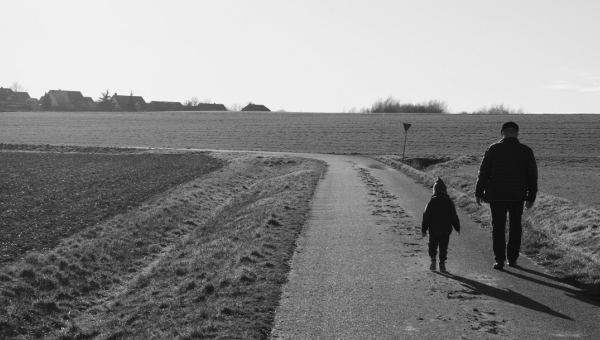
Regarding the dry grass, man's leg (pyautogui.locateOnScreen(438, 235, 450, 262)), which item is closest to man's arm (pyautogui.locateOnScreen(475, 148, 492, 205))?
man's leg (pyautogui.locateOnScreen(438, 235, 450, 262))

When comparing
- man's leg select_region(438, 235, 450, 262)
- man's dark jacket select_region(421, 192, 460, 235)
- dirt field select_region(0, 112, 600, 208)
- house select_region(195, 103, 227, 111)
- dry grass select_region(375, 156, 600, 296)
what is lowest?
dirt field select_region(0, 112, 600, 208)

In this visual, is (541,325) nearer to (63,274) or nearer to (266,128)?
(63,274)

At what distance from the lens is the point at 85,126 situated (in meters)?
88.0

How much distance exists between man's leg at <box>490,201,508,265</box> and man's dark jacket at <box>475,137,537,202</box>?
0.12 m

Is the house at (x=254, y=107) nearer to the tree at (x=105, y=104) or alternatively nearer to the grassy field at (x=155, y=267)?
the tree at (x=105, y=104)

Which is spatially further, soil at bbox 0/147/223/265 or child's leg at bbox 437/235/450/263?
soil at bbox 0/147/223/265

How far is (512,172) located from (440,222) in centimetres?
120

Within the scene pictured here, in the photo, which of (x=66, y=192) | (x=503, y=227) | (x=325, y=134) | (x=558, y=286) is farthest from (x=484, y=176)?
(x=325, y=134)

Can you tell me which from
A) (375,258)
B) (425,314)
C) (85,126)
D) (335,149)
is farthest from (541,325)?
(85,126)

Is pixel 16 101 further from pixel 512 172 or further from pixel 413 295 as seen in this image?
pixel 413 295

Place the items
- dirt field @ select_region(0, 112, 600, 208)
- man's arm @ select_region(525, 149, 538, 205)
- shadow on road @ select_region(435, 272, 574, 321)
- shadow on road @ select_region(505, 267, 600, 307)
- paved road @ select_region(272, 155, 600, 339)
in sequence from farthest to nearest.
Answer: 1. dirt field @ select_region(0, 112, 600, 208)
2. man's arm @ select_region(525, 149, 538, 205)
3. shadow on road @ select_region(505, 267, 600, 307)
4. shadow on road @ select_region(435, 272, 574, 321)
5. paved road @ select_region(272, 155, 600, 339)

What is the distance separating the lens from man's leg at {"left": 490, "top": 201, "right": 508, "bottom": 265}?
948 centimetres

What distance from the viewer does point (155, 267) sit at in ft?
40.9

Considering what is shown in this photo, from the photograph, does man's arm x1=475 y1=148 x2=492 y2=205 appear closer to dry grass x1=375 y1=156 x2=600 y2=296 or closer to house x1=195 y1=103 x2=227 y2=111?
dry grass x1=375 y1=156 x2=600 y2=296
